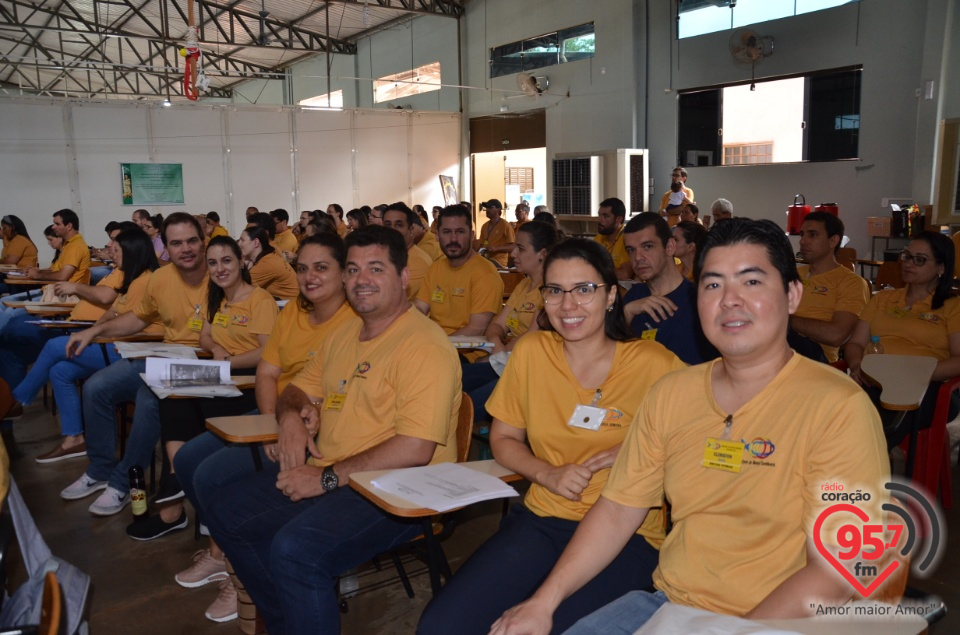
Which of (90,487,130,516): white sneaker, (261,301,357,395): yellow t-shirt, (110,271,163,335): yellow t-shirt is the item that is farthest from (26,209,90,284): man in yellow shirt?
(261,301,357,395): yellow t-shirt

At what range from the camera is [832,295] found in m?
3.89

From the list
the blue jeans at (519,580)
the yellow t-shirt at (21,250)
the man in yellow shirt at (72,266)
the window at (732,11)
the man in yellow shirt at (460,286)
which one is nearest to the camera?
the blue jeans at (519,580)

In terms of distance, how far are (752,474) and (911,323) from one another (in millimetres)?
2527

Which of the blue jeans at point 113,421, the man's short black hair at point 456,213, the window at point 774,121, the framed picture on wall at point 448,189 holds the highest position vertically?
the window at point 774,121

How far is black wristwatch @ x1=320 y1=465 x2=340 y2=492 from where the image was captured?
217cm

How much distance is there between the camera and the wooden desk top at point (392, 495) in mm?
1731

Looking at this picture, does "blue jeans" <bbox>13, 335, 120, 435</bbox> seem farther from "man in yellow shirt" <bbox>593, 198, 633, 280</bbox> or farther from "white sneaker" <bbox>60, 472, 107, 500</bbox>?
"man in yellow shirt" <bbox>593, 198, 633, 280</bbox>

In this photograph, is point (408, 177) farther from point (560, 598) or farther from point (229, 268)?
point (560, 598)

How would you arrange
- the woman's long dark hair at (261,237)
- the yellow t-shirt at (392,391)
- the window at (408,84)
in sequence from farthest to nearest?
the window at (408,84) → the woman's long dark hair at (261,237) → the yellow t-shirt at (392,391)

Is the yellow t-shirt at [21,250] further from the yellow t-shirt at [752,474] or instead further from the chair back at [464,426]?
the yellow t-shirt at [752,474]

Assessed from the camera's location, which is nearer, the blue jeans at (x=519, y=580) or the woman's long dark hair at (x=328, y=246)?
the blue jeans at (x=519, y=580)

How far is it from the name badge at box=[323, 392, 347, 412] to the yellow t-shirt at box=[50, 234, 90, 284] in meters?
5.17

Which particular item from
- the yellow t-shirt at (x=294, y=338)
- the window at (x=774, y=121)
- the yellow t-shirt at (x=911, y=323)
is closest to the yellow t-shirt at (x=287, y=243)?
the window at (x=774, y=121)

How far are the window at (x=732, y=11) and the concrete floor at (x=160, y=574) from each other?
7245mm
